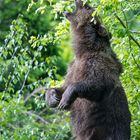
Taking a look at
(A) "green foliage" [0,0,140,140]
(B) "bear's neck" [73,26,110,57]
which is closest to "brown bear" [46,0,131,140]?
(B) "bear's neck" [73,26,110,57]

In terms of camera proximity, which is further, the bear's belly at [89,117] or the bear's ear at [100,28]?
the bear's ear at [100,28]

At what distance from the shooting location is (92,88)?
6.90m

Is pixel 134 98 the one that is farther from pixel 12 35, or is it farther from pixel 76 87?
pixel 12 35

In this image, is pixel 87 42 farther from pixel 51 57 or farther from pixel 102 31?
pixel 51 57

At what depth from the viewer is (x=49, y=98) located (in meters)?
7.34

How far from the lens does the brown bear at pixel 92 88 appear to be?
697 cm

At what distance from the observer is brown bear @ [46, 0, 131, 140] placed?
6.97m

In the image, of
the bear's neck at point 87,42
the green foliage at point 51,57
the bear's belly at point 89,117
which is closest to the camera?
the bear's belly at point 89,117

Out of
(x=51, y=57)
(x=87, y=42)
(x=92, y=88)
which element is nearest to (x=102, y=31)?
(x=87, y=42)

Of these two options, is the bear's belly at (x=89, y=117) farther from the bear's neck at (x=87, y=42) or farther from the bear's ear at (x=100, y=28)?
the bear's ear at (x=100, y=28)

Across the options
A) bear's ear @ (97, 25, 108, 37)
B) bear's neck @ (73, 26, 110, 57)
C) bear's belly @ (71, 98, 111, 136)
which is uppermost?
bear's ear @ (97, 25, 108, 37)

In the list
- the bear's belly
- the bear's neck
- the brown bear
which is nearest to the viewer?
the brown bear

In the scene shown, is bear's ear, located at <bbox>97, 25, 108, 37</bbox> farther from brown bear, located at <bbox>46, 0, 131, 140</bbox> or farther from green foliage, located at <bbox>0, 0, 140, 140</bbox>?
green foliage, located at <bbox>0, 0, 140, 140</bbox>

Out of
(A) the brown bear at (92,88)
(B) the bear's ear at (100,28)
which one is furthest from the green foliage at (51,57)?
(A) the brown bear at (92,88)
